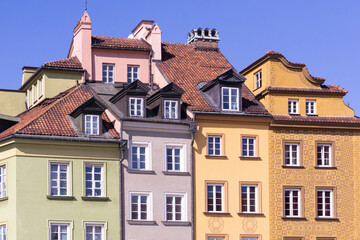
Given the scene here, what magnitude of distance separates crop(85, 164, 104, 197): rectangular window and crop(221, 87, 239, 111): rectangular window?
9.48m

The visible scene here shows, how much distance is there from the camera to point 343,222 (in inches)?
2633

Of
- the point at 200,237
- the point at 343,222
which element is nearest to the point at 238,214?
the point at 200,237

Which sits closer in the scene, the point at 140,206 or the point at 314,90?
the point at 140,206

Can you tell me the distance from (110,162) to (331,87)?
54.2ft

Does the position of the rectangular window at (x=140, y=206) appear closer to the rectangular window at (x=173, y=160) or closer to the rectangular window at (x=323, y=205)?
the rectangular window at (x=173, y=160)

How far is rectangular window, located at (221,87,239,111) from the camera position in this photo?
218 ft

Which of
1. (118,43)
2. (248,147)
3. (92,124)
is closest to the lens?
(92,124)

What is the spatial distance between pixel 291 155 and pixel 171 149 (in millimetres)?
8006

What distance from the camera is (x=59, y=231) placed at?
198 feet

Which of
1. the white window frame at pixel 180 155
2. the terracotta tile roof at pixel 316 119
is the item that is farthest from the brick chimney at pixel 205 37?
the white window frame at pixel 180 155

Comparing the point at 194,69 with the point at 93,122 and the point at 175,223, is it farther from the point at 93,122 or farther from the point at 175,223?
the point at 175,223

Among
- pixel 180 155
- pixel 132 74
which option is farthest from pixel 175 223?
pixel 132 74

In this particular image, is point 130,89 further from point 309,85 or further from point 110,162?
point 309,85

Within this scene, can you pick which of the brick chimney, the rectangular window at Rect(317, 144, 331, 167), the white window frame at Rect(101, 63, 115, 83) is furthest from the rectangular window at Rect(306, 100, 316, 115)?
the white window frame at Rect(101, 63, 115, 83)
